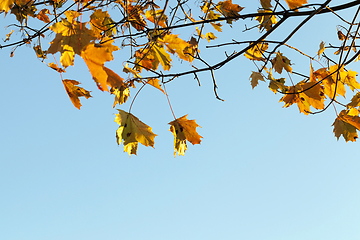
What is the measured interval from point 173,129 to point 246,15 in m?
0.79

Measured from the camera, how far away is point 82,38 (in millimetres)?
1265

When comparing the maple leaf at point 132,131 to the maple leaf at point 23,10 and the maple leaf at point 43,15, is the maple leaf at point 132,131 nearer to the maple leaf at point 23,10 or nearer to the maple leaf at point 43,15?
the maple leaf at point 23,10

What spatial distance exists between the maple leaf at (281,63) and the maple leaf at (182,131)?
2.34 ft

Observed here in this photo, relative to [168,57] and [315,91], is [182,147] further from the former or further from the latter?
[315,91]

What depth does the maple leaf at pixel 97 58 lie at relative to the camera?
50.2 inches

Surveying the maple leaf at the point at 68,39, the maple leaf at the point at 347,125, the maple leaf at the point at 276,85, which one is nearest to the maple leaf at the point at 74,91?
the maple leaf at the point at 68,39

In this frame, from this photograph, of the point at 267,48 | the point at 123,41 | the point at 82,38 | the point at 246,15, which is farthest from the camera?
the point at 267,48

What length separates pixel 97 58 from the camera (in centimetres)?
129

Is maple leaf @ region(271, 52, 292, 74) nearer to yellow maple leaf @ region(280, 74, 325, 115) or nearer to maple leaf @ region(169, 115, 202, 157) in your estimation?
yellow maple leaf @ region(280, 74, 325, 115)

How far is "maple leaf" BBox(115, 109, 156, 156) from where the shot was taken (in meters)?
1.79

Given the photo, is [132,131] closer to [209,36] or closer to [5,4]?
[5,4]

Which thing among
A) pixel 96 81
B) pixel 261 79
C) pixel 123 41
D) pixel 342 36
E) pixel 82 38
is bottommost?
pixel 96 81

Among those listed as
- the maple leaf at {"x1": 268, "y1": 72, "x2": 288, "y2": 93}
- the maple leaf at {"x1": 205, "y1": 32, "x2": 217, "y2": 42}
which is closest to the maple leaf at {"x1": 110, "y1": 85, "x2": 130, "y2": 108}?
the maple leaf at {"x1": 268, "y1": 72, "x2": 288, "y2": 93}

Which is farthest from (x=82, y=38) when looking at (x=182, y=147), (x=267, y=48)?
(x=267, y=48)
